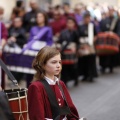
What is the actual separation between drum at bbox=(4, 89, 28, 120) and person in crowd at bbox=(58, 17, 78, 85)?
6.01m

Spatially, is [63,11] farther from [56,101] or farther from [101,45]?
[56,101]

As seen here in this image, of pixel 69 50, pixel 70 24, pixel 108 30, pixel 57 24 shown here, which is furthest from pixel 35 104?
pixel 108 30

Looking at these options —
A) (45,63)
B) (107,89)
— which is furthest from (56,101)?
(107,89)

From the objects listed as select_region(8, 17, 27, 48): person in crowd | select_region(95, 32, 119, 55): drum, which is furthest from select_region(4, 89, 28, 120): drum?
select_region(95, 32, 119, 55): drum

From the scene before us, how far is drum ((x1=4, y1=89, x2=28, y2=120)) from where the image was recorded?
14.9 ft

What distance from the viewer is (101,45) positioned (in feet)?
42.2

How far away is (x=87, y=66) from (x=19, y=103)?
321 inches

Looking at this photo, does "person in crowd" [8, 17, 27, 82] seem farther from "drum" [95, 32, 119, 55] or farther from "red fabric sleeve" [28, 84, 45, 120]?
"red fabric sleeve" [28, 84, 45, 120]

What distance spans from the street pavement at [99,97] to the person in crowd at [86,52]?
1.03 ft

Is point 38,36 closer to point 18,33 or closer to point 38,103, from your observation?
point 18,33

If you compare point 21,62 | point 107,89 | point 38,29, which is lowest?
point 107,89

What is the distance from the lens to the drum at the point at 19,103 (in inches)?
179

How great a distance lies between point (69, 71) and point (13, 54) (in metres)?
2.21

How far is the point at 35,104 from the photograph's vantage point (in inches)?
167
